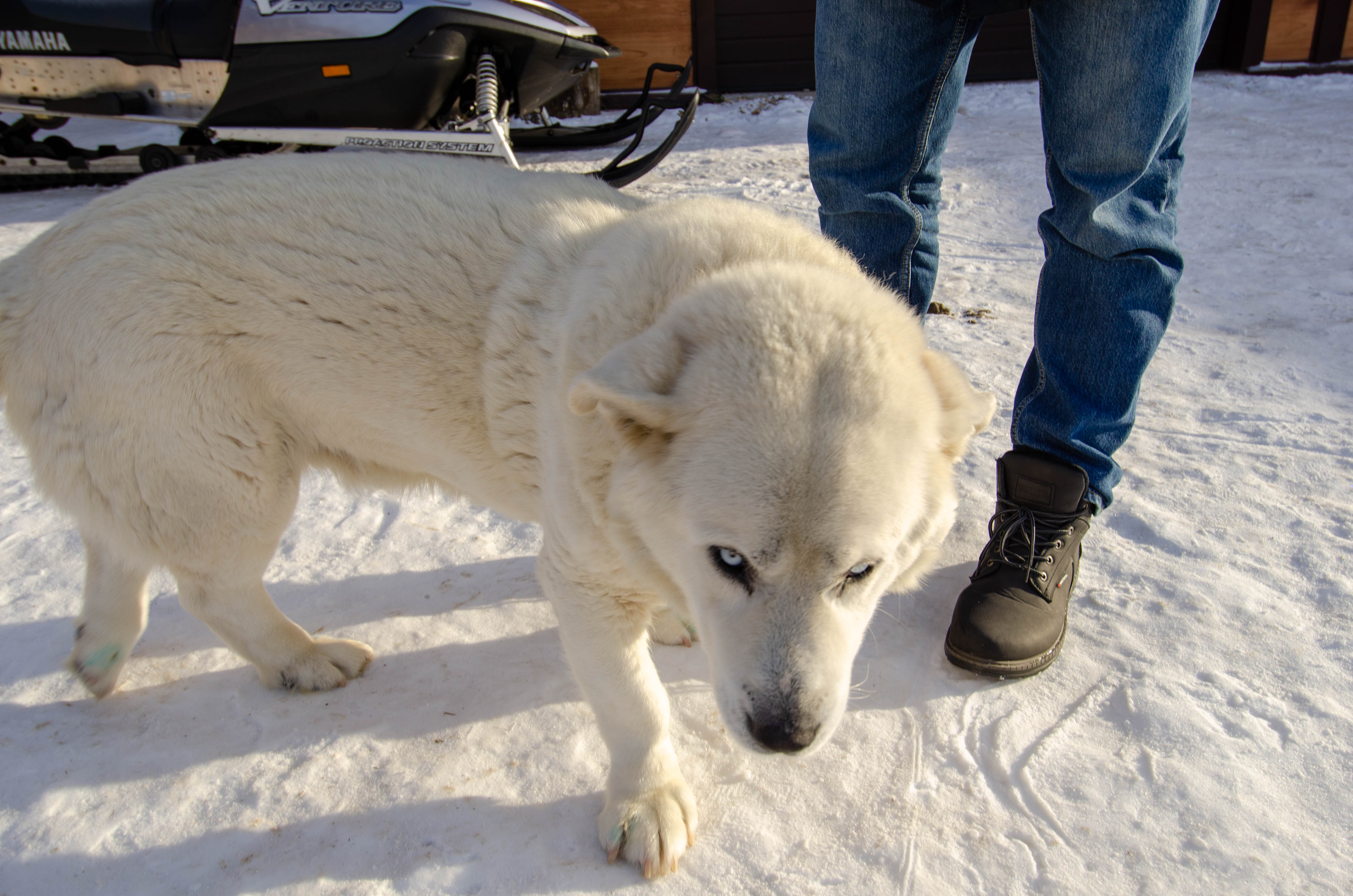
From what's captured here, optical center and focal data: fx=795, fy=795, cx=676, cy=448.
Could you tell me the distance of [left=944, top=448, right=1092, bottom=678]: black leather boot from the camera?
7.61ft

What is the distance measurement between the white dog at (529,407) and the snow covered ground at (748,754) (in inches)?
8.1

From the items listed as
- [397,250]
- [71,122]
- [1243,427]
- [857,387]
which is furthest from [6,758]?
[71,122]

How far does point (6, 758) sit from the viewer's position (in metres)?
2.14

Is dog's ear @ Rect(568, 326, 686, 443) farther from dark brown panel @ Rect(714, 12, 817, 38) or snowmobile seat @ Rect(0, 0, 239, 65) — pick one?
dark brown panel @ Rect(714, 12, 817, 38)

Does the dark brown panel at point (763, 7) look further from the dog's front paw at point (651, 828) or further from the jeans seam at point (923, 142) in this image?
the dog's front paw at point (651, 828)

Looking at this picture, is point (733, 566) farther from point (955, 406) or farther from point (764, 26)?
point (764, 26)

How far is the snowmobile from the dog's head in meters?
4.47

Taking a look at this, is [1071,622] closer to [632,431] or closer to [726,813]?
[726,813]

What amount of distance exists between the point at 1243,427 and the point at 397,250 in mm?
3432

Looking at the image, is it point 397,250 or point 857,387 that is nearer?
point 857,387

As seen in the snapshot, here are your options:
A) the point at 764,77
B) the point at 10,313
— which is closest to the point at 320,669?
the point at 10,313

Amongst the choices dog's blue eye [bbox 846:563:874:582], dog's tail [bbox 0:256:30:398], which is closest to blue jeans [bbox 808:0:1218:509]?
dog's blue eye [bbox 846:563:874:582]

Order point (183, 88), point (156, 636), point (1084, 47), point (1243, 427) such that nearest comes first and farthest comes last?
point (1084, 47) → point (156, 636) → point (1243, 427) → point (183, 88)

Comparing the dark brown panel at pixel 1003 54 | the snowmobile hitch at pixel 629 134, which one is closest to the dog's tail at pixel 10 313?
the snowmobile hitch at pixel 629 134
